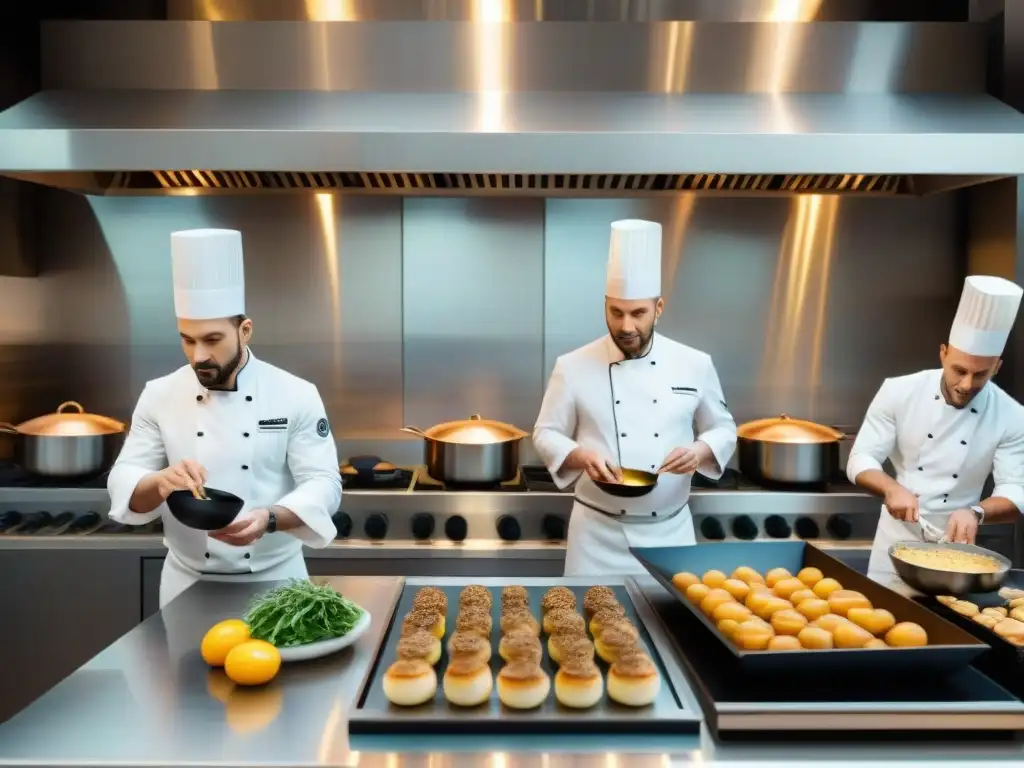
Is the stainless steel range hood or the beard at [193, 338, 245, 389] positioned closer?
the beard at [193, 338, 245, 389]

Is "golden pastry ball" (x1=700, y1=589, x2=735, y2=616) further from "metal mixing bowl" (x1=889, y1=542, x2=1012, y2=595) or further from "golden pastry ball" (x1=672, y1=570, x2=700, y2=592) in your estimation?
"metal mixing bowl" (x1=889, y1=542, x2=1012, y2=595)

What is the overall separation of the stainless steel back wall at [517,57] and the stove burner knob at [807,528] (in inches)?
64.3

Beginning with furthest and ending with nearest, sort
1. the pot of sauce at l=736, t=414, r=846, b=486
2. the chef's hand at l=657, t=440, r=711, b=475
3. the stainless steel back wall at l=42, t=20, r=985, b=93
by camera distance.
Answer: the stainless steel back wall at l=42, t=20, r=985, b=93
the pot of sauce at l=736, t=414, r=846, b=486
the chef's hand at l=657, t=440, r=711, b=475

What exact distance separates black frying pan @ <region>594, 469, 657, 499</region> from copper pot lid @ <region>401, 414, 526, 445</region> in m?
0.82

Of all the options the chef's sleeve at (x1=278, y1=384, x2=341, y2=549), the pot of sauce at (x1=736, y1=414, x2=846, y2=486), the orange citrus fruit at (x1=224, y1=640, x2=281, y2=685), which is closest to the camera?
the orange citrus fruit at (x1=224, y1=640, x2=281, y2=685)

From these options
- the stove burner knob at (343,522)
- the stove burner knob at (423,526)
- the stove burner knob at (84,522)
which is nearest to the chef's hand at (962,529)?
the stove burner knob at (423,526)

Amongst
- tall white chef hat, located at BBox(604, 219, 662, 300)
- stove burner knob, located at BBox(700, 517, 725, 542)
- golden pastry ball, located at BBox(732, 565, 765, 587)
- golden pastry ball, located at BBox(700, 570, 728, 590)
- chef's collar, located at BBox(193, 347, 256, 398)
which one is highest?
tall white chef hat, located at BBox(604, 219, 662, 300)

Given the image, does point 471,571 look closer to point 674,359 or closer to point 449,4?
point 674,359

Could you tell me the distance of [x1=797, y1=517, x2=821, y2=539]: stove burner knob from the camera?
10.6ft

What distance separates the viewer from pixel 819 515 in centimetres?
325

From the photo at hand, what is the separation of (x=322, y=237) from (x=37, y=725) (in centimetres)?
265

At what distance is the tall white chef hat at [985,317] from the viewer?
8.30ft

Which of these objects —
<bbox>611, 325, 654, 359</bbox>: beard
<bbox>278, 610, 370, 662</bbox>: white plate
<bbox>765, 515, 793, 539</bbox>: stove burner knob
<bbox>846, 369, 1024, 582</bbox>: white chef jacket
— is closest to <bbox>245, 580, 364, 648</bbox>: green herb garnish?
<bbox>278, 610, 370, 662</bbox>: white plate

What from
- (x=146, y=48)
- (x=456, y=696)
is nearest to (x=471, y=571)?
(x=456, y=696)
